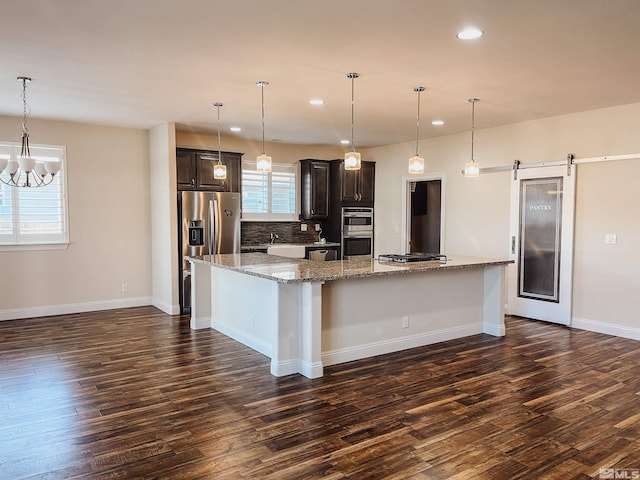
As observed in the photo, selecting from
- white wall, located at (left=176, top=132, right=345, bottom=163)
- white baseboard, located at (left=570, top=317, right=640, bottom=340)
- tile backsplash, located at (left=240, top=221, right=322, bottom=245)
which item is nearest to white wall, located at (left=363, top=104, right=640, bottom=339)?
white baseboard, located at (left=570, top=317, right=640, bottom=340)

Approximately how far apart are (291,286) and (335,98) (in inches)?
83.7

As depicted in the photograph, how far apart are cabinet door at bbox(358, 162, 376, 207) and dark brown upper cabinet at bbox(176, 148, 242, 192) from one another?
230 cm

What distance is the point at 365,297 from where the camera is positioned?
4570 millimetres

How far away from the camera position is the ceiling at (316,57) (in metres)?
2.84

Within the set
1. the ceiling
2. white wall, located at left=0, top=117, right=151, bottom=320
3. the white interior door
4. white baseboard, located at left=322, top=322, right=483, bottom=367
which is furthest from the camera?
white wall, located at left=0, top=117, right=151, bottom=320

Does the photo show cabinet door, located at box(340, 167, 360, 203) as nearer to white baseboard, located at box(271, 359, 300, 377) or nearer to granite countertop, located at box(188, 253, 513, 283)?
granite countertop, located at box(188, 253, 513, 283)

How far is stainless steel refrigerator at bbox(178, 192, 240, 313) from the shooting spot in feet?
21.4

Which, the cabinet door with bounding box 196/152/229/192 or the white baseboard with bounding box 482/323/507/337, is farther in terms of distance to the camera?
the cabinet door with bounding box 196/152/229/192

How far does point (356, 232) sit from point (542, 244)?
10.6 ft

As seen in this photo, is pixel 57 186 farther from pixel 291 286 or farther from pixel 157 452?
pixel 157 452

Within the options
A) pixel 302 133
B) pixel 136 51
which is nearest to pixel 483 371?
pixel 136 51
